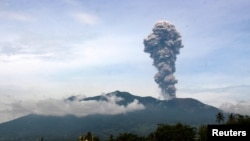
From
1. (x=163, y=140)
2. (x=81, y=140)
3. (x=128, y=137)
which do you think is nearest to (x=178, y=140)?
(x=163, y=140)

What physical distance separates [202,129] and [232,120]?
1532 cm

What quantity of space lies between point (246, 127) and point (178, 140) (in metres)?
78.5

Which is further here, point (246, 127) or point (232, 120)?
point (232, 120)

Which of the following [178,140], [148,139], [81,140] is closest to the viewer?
[81,140]

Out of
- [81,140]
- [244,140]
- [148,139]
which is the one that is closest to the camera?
[244,140]

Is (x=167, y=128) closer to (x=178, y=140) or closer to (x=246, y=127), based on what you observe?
(x=178, y=140)

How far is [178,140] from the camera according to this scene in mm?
129375

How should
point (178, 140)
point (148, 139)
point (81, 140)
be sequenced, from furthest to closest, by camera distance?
point (148, 139), point (178, 140), point (81, 140)

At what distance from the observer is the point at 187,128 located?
134500 mm

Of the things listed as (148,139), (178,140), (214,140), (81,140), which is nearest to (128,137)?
(148,139)

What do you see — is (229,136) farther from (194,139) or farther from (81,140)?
(194,139)

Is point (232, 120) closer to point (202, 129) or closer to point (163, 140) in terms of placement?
point (202, 129)

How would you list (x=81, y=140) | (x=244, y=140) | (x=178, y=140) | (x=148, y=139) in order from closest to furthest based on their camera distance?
(x=244, y=140), (x=81, y=140), (x=178, y=140), (x=148, y=139)

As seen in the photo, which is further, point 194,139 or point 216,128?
point 194,139
